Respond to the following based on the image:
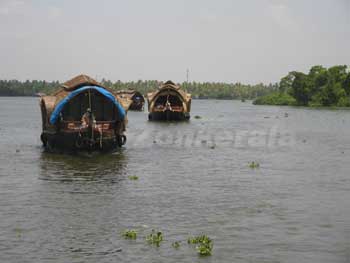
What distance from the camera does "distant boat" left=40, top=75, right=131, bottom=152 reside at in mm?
25938

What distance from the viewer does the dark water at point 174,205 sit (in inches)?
447

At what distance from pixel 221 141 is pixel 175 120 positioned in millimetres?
22032

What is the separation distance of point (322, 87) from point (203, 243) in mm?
104872

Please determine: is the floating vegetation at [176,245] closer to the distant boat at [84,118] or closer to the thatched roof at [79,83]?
the distant boat at [84,118]

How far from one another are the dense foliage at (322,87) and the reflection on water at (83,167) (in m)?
89.2

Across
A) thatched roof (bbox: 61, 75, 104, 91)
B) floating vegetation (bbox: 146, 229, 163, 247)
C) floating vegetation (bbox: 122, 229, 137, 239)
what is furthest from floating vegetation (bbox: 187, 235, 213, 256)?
thatched roof (bbox: 61, 75, 104, 91)

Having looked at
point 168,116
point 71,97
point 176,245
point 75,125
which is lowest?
point 176,245

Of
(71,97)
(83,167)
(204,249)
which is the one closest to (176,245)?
(204,249)

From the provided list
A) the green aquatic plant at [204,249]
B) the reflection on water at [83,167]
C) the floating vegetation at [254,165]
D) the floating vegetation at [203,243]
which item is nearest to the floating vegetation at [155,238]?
the floating vegetation at [203,243]

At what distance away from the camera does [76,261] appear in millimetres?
10617

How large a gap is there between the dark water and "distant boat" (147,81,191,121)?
87.0 ft

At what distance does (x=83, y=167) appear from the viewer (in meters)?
22.7

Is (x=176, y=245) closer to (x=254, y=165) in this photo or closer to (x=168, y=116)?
(x=254, y=165)

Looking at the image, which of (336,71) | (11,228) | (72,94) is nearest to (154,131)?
(72,94)
